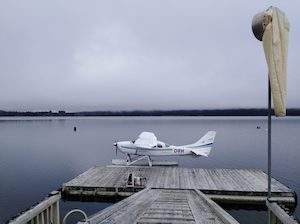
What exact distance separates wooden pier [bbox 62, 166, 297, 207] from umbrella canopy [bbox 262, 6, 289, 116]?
786 centimetres

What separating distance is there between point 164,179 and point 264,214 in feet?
16.1

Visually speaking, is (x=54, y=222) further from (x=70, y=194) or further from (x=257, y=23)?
(x=70, y=194)

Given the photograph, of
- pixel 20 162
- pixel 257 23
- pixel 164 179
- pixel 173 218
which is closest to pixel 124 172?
pixel 164 179

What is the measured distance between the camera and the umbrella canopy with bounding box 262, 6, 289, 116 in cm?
289

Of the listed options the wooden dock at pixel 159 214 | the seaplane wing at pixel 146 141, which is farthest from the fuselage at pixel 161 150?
→ the wooden dock at pixel 159 214

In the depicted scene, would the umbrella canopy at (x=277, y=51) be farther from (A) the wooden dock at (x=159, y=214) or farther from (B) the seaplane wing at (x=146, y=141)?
(B) the seaplane wing at (x=146, y=141)

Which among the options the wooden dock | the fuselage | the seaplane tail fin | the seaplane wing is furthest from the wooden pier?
the wooden dock

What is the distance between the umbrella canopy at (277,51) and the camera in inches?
114

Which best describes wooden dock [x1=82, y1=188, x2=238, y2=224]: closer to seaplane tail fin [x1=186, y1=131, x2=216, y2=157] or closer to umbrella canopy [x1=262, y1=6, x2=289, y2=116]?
umbrella canopy [x1=262, y1=6, x2=289, y2=116]

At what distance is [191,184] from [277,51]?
10977 mm

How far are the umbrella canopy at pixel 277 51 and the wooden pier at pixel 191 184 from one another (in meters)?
7.86

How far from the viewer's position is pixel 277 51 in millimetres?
2936

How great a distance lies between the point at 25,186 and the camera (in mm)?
18516

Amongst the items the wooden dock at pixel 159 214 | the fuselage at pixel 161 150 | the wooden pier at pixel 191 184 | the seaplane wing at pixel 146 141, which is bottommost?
the wooden pier at pixel 191 184
